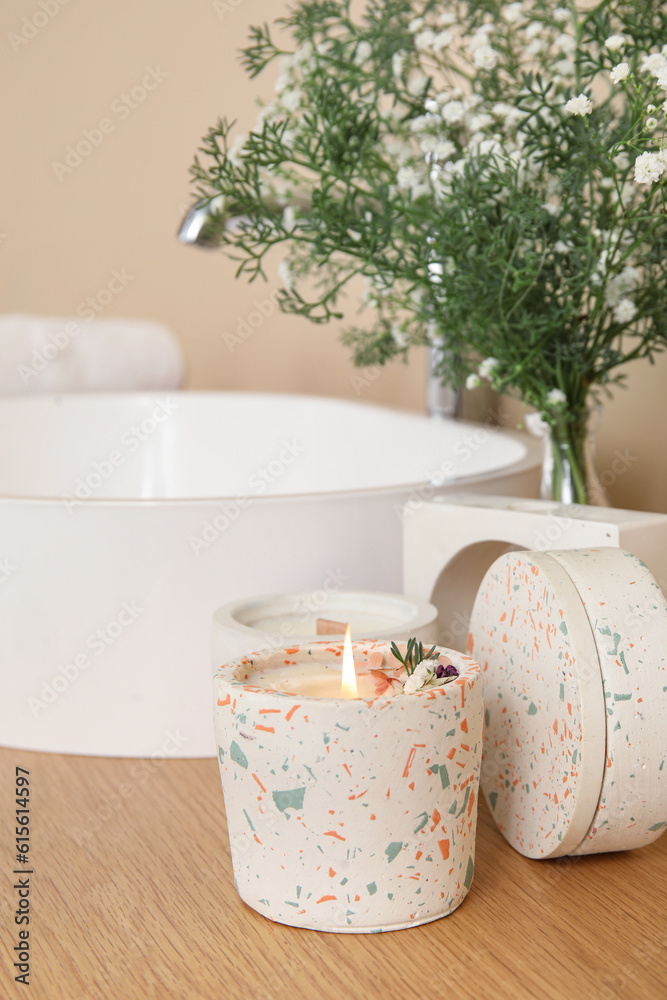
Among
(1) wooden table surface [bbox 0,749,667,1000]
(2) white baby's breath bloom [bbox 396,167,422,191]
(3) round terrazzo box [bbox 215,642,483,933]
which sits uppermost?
(2) white baby's breath bloom [bbox 396,167,422,191]

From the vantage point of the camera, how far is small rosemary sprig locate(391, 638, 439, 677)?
0.56 metres

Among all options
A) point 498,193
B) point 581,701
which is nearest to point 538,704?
point 581,701

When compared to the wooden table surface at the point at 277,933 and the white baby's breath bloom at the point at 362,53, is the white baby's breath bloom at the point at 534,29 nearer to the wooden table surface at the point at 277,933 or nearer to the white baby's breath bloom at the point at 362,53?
the white baby's breath bloom at the point at 362,53

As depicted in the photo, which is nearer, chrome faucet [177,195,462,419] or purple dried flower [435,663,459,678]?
purple dried flower [435,663,459,678]

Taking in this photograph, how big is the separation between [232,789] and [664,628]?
0.26 m

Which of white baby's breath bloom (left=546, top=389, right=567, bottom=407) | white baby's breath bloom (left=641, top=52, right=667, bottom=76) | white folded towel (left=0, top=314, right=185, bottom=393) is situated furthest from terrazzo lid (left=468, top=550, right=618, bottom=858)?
white folded towel (left=0, top=314, right=185, bottom=393)

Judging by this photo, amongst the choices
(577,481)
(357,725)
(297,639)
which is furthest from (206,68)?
(357,725)

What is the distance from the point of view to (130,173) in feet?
7.94

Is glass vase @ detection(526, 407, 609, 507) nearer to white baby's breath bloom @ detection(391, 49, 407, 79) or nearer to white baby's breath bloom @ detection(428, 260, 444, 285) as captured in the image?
white baby's breath bloom @ detection(428, 260, 444, 285)

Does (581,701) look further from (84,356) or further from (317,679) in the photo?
(84,356)

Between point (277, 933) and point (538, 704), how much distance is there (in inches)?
8.0

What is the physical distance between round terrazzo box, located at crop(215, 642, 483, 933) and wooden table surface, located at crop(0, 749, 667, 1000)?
0.02 m

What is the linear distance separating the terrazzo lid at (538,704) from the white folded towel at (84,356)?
1.27 m

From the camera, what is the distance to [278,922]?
56cm
